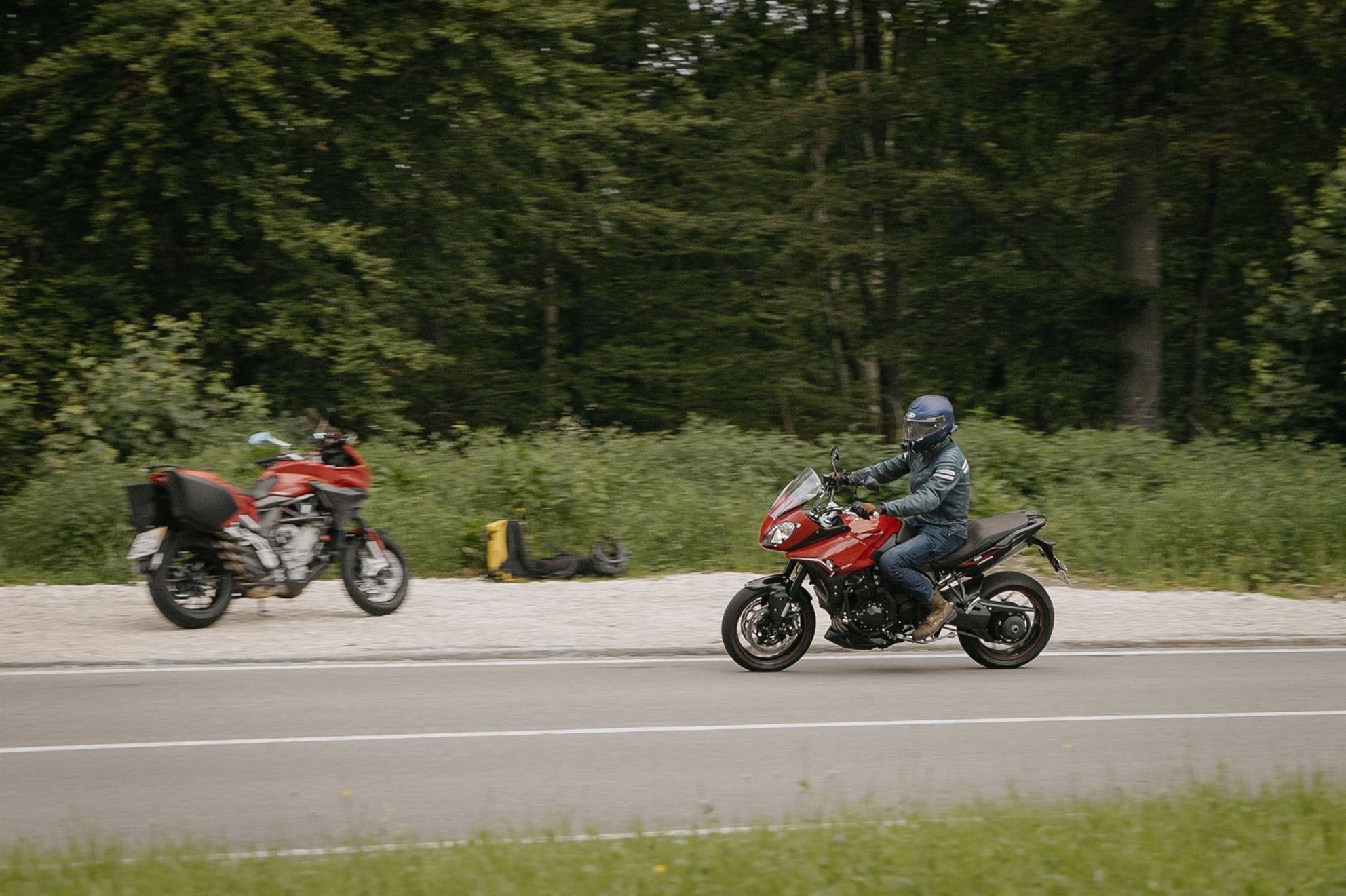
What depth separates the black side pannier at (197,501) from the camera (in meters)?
11.0

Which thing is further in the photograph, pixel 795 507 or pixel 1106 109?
pixel 1106 109

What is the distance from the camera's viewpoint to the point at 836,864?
204 inches

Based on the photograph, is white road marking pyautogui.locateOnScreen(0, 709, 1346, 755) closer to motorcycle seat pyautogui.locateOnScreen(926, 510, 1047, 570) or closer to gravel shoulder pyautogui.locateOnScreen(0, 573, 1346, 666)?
motorcycle seat pyautogui.locateOnScreen(926, 510, 1047, 570)

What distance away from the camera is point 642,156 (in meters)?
26.5

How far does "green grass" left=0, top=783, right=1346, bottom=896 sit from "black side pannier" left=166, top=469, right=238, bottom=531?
226 inches

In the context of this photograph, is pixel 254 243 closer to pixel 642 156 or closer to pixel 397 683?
pixel 642 156

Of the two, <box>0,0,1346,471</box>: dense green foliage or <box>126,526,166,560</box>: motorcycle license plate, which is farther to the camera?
<box>0,0,1346,471</box>: dense green foliage

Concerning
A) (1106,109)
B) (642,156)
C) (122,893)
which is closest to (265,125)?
(642,156)

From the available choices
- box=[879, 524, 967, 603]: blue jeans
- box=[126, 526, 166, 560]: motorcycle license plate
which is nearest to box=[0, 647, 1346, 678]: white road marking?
box=[879, 524, 967, 603]: blue jeans

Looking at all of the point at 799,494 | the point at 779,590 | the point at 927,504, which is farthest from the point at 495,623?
the point at 927,504

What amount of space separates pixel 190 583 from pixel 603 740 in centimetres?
486

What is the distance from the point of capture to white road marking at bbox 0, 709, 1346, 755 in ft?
25.5

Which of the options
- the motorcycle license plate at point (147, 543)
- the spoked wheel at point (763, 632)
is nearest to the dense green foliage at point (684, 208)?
the motorcycle license plate at point (147, 543)

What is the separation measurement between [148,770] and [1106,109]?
2180 cm
